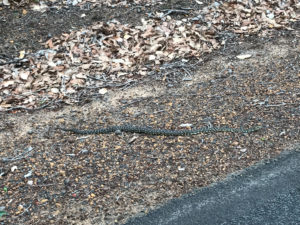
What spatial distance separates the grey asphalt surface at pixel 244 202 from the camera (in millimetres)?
4234

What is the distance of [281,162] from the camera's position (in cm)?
507

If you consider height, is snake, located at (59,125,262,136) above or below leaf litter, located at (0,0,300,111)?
below

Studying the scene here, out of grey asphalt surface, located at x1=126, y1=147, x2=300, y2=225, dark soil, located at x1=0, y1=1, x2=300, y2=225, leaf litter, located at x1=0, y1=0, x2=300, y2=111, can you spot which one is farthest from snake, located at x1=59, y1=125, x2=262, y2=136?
leaf litter, located at x1=0, y1=0, x2=300, y2=111

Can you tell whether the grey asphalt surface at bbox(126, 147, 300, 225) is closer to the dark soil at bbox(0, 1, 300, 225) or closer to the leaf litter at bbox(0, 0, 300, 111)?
the dark soil at bbox(0, 1, 300, 225)

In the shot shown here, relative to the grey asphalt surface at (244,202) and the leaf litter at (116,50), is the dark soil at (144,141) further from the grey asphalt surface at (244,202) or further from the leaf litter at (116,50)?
the leaf litter at (116,50)

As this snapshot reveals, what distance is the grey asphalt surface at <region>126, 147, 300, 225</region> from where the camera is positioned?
4.23 m

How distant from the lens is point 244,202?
443 cm

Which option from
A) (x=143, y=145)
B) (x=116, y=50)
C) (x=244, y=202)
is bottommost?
(x=143, y=145)

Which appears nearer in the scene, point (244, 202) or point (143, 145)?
point (244, 202)

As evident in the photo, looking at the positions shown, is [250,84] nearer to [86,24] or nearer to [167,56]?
[167,56]

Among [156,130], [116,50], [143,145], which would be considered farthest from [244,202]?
[116,50]

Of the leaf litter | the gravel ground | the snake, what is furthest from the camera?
the leaf litter

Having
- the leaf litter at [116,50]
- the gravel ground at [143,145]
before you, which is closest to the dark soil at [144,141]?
the gravel ground at [143,145]

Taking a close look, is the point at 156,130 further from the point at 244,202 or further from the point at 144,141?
the point at 244,202
